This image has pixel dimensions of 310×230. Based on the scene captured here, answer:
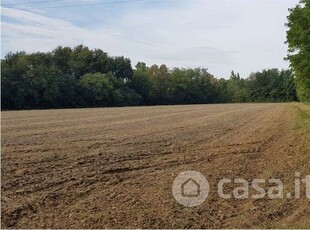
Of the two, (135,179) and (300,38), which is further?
(300,38)

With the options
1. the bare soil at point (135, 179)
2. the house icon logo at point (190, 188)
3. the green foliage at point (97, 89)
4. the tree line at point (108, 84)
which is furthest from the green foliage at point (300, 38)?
the green foliage at point (97, 89)

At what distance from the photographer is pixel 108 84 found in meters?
102

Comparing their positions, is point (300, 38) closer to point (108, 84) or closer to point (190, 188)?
point (190, 188)

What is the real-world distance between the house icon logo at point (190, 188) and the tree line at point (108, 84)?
209 ft

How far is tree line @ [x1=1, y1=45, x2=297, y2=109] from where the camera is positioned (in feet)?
271

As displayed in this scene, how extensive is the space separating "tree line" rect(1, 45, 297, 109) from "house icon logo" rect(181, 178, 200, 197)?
64.0 m

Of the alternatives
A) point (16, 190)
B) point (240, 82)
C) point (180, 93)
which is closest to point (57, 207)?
point (16, 190)

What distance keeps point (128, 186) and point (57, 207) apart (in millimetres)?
1962

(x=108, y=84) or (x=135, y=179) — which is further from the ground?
(x=108, y=84)

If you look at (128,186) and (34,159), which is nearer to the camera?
(128,186)

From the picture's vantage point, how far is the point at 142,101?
4523 inches

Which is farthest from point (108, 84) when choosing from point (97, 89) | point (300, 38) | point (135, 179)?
point (135, 179)

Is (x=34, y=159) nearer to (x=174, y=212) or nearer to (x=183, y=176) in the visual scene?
(x=183, y=176)

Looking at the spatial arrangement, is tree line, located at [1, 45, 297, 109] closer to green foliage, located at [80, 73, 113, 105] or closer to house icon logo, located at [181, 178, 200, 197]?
green foliage, located at [80, 73, 113, 105]
